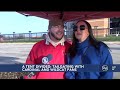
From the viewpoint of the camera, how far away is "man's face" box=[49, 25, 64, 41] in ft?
5.87

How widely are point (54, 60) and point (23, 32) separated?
1.41 ft

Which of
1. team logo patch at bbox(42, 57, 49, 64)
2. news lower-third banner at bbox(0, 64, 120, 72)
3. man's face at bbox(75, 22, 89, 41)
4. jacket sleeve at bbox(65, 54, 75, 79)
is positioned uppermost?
man's face at bbox(75, 22, 89, 41)

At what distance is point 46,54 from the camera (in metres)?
1.77

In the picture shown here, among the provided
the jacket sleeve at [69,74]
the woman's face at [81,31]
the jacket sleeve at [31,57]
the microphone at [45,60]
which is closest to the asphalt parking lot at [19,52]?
the jacket sleeve at [31,57]

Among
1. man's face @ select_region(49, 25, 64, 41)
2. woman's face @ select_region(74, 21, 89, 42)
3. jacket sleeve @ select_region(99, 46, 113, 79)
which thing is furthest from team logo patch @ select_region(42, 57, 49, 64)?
jacket sleeve @ select_region(99, 46, 113, 79)

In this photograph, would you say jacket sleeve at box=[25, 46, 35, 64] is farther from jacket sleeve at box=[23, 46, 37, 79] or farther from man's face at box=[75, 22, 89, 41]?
man's face at box=[75, 22, 89, 41]

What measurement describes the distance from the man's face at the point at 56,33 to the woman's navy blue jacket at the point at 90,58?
204mm

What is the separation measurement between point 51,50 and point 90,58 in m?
0.41

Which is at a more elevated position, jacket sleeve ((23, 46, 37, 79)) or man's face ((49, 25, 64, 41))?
man's face ((49, 25, 64, 41))

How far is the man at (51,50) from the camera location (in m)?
1.75

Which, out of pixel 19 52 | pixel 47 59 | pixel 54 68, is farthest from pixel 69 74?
pixel 19 52
